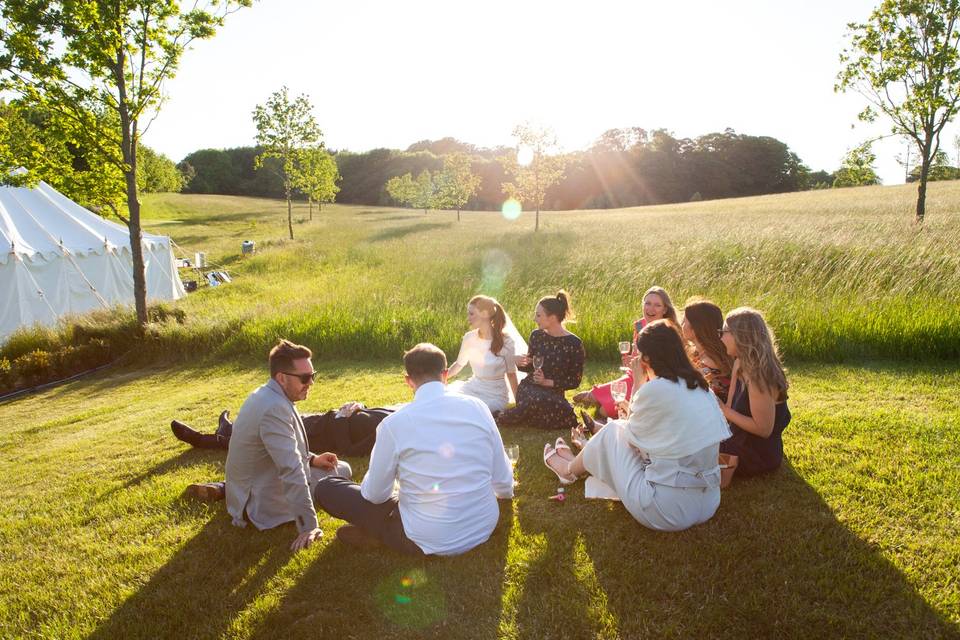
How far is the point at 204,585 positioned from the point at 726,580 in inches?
138

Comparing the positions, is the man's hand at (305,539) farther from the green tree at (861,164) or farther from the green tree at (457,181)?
the green tree at (457,181)

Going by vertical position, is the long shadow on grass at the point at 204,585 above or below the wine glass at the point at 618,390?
below

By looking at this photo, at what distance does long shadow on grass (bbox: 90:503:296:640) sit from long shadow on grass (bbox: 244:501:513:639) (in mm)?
333

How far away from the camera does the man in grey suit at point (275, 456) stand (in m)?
4.04

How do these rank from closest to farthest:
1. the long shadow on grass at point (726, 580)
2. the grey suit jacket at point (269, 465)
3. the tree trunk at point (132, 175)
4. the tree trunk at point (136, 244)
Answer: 1. the long shadow on grass at point (726, 580)
2. the grey suit jacket at point (269, 465)
3. the tree trunk at point (132, 175)
4. the tree trunk at point (136, 244)

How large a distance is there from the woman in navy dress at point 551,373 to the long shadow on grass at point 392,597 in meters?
2.36

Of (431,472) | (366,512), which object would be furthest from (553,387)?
(431,472)

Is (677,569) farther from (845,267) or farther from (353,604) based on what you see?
(845,267)

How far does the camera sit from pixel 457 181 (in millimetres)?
59031

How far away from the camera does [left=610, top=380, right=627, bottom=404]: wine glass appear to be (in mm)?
6387


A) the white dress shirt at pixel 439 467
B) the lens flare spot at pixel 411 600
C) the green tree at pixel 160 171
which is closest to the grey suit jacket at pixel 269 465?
the white dress shirt at pixel 439 467

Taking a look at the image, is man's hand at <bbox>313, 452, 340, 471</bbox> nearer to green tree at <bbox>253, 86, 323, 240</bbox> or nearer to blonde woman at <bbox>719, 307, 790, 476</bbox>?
blonde woman at <bbox>719, 307, 790, 476</bbox>

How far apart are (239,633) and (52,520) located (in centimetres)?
301

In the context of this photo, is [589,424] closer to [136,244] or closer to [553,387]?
[553,387]
